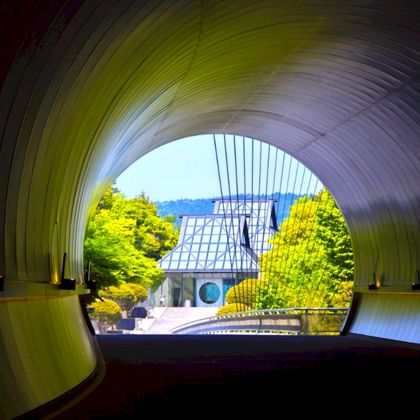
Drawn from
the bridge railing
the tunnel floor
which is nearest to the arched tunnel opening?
the bridge railing

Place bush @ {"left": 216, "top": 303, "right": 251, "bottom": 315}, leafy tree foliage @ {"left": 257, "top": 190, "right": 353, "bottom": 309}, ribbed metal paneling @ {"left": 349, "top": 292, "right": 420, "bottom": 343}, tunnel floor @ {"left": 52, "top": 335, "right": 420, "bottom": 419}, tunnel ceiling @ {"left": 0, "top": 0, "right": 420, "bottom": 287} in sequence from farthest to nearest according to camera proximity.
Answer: bush @ {"left": 216, "top": 303, "right": 251, "bottom": 315} → leafy tree foliage @ {"left": 257, "top": 190, "right": 353, "bottom": 309} → ribbed metal paneling @ {"left": 349, "top": 292, "right": 420, "bottom": 343} → tunnel floor @ {"left": 52, "top": 335, "right": 420, "bottom": 419} → tunnel ceiling @ {"left": 0, "top": 0, "right": 420, "bottom": 287}

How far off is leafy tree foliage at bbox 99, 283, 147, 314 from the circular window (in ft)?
57.0

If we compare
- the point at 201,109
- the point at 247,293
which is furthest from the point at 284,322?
the point at 247,293

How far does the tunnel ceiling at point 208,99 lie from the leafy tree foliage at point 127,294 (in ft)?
110

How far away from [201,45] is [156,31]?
3.21m

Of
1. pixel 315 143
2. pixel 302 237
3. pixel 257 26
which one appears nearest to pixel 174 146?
pixel 302 237

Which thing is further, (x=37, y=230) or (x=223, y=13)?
(x=223, y=13)

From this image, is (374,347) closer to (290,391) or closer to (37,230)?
(290,391)

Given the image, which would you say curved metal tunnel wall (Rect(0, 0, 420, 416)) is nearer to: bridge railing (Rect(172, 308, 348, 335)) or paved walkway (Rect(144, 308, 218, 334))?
bridge railing (Rect(172, 308, 348, 335))

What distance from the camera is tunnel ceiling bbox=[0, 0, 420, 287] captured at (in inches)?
339

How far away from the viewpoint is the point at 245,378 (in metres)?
13.5

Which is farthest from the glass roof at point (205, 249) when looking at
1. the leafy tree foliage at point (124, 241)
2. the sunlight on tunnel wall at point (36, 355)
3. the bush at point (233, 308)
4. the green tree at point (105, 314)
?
the sunlight on tunnel wall at point (36, 355)

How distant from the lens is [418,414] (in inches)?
364

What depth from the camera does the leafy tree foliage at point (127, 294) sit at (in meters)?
60.7
